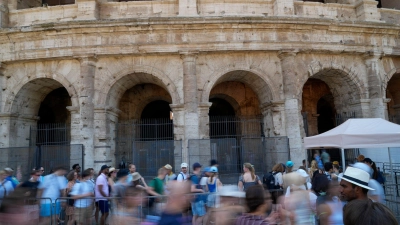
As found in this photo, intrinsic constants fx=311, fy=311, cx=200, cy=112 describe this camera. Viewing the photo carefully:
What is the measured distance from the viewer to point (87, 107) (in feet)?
36.5

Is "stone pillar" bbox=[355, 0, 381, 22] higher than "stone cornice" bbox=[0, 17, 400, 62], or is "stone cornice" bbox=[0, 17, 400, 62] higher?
"stone pillar" bbox=[355, 0, 381, 22]

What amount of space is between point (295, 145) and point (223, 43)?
4509 mm

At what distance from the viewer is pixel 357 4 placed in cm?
1258

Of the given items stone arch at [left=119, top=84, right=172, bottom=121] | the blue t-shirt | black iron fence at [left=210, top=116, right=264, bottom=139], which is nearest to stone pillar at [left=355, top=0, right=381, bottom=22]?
black iron fence at [left=210, top=116, right=264, bottom=139]

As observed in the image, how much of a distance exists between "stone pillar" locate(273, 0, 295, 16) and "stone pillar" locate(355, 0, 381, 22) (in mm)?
2980

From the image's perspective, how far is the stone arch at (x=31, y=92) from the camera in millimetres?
11586

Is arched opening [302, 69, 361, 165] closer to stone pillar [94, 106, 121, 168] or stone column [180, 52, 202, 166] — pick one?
stone column [180, 52, 202, 166]

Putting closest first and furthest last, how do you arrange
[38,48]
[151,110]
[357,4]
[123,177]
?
[123,177] < [38,48] < [357,4] < [151,110]

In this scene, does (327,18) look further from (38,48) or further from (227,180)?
(38,48)

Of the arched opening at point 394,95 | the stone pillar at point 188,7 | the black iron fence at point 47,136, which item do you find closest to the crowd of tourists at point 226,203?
the black iron fence at point 47,136

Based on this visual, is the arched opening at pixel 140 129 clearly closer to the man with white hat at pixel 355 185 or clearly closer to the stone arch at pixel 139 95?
the stone arch at pixel 139 95

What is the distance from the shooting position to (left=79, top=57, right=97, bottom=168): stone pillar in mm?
10891

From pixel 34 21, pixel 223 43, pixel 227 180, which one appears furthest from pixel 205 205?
pixel 34 21

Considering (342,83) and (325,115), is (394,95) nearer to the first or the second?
(325,115)
